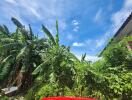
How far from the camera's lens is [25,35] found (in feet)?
64.5

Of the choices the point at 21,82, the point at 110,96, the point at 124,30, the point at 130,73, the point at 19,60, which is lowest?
the point at 110,96

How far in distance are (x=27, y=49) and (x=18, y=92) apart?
2.82 m

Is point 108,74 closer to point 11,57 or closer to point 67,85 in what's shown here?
point 67,85

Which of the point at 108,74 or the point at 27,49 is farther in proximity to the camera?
the point at 27,49

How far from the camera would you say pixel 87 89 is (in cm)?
1204

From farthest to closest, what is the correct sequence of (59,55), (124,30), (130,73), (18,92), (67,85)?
(18,92) → (124,30) → (59,55) → (67,85) → (130,73)

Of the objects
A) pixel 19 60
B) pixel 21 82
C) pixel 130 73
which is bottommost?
pixel 130 73

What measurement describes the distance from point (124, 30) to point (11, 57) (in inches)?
295

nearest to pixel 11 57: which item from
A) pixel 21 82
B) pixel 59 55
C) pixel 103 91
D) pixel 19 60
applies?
pixel 19 60

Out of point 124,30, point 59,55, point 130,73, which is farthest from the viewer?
point 124,30

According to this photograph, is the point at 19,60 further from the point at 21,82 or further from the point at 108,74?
the point at 108,74

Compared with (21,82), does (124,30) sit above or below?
above

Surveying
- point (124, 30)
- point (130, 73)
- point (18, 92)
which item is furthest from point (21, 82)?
point (130, 73)

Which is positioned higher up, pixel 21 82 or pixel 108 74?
pixel 21 82
